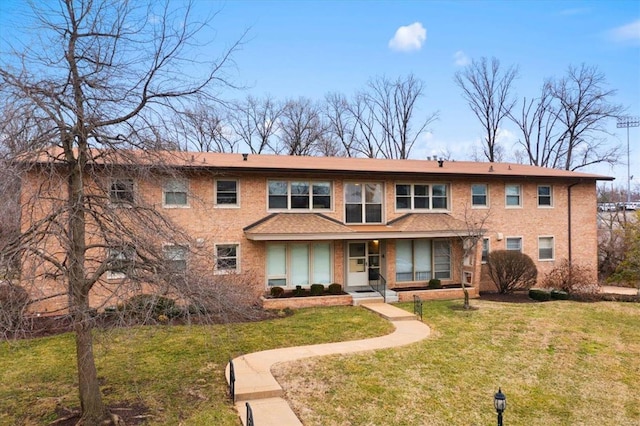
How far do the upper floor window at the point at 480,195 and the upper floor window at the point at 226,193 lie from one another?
36.6ft

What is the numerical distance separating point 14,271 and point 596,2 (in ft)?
67.0

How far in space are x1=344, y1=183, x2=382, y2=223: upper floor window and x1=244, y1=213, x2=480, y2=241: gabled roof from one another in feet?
1.66

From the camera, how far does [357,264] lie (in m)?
18.9

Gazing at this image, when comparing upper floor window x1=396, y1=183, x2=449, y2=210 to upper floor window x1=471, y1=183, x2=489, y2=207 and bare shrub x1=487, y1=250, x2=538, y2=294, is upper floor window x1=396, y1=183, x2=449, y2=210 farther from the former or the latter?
bare shrub x1=487, y1=250, x2=538, y2=294

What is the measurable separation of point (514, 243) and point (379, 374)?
14.3m

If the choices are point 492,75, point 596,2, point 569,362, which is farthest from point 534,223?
point 492,75

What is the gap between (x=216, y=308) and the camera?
19.6 feet

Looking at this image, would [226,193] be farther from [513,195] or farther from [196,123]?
[513,195]

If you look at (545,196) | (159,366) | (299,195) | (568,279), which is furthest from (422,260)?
(159,366)

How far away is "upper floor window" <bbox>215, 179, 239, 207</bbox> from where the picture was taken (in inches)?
663

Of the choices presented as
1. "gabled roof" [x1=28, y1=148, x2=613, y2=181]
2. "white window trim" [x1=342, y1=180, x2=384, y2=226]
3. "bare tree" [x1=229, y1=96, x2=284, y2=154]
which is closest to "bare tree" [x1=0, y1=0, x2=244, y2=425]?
"gabled roof" [x1=28, y1=148, x2=613, y2=181]

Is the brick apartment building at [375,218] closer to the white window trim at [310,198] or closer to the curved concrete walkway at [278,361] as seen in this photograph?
the white window trim at [310,198]

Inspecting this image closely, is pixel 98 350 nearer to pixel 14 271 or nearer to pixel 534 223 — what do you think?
pixel 14 271

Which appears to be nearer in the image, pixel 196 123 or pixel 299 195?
pixel 196 123
